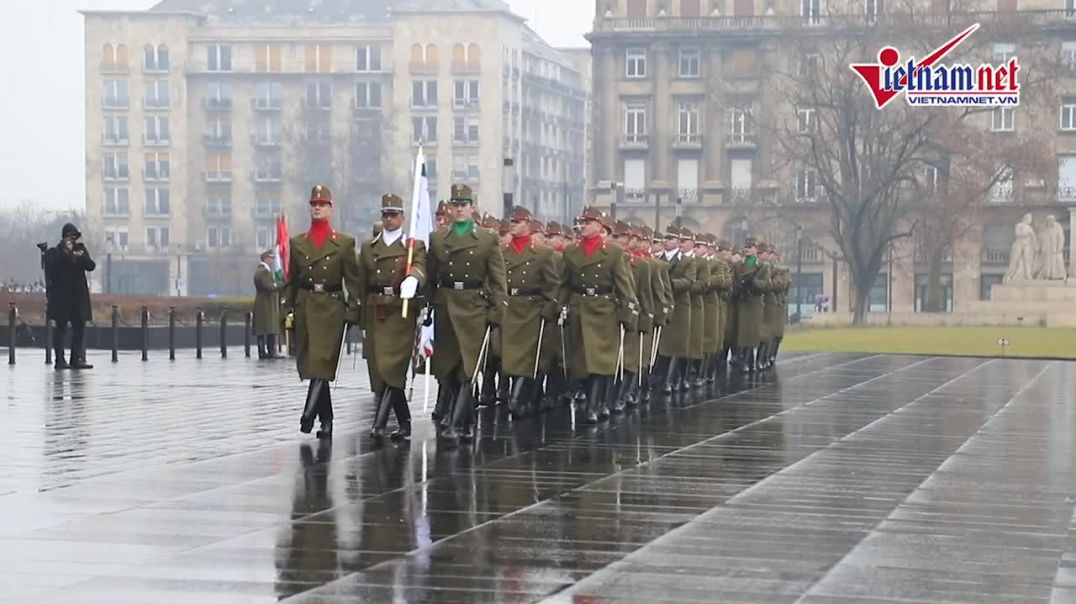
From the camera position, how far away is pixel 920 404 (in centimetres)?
2603

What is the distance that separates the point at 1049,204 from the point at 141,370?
89155 mm

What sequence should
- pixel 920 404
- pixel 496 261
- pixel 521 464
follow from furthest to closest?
pixel 920 404
pixel 496 261
pixel 521 464

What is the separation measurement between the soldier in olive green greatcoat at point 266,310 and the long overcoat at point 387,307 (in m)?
18.4

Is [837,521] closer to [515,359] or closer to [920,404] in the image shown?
[515,359]

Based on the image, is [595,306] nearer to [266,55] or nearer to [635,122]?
[635,122]

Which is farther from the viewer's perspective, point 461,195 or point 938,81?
point 938,81

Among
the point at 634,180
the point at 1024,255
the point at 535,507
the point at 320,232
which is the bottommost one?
the point at 535,507

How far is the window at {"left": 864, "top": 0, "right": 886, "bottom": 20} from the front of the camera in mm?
93688

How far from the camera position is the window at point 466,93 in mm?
154000

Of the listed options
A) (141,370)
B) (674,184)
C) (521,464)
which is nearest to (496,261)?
(521,464)

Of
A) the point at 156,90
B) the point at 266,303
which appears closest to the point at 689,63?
the point at 156,90

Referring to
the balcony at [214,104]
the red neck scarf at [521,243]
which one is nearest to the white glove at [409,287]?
the red neck scarf at [521,243]

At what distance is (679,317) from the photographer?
1053 inches

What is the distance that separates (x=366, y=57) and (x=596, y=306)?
138 m
